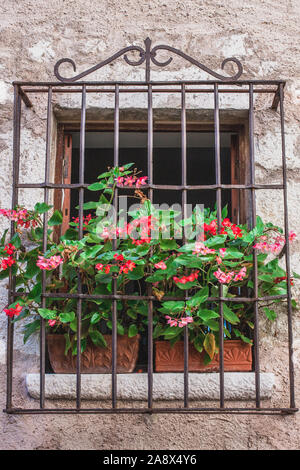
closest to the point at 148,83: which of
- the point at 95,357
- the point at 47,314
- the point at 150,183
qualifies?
the point at 150,183

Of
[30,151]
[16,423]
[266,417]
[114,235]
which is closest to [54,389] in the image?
[16,423]

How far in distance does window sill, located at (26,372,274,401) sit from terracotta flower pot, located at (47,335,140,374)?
0.03m

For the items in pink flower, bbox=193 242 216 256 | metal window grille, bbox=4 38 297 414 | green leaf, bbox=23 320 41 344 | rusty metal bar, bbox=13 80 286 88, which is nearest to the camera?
pink flower, bbox=193 242 216 256

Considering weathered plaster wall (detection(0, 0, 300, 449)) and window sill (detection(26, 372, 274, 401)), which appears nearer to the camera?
window sill (detection(26, 372, 274, 401))

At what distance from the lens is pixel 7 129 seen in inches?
108

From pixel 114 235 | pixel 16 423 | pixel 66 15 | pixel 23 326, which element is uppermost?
pixel 66 15

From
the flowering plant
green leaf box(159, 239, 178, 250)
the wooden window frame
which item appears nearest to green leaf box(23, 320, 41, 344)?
the flowering plant

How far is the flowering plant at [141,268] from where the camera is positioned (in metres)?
2.31

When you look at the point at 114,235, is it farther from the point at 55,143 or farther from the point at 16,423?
the point at 16,423

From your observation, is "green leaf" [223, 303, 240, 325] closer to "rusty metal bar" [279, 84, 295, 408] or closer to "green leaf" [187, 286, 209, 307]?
"green leaf" [187, 286, 209, 307]

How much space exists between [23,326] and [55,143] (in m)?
0.86

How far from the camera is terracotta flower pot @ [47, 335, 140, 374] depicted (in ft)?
8.05

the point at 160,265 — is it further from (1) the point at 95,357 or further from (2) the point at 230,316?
(1) the point at 95,357

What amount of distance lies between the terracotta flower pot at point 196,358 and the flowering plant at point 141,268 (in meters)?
0.04
